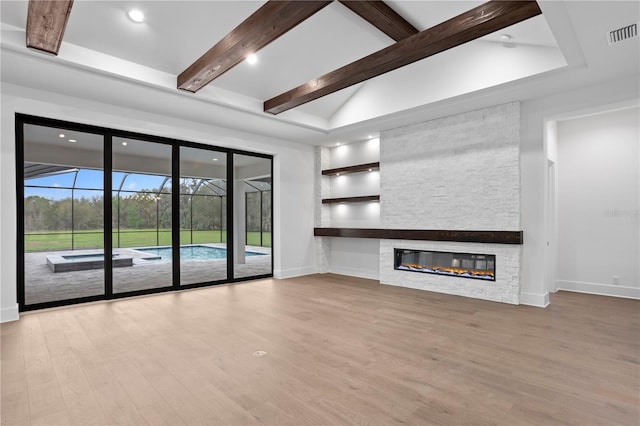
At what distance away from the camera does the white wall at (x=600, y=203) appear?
5125 mm

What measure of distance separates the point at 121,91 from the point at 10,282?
8.82ft

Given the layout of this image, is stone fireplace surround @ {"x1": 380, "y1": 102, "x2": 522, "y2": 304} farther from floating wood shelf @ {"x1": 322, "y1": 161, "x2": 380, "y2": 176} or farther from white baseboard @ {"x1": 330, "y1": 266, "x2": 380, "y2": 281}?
white baseboard @ {"x1": 330, "y1": 266, "x2": 380, "y2": 281}

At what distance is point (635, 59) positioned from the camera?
11.8 ft

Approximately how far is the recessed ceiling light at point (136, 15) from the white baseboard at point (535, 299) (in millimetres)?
5929

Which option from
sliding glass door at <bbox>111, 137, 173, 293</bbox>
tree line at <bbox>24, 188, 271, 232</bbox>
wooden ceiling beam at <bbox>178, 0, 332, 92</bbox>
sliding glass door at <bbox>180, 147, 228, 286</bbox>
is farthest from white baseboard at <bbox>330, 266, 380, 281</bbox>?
wooden ceiling beam at <bbox>178, 0, 332, 92</bbox>

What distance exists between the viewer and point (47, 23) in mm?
2982

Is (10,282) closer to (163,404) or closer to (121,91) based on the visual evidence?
(121,91)

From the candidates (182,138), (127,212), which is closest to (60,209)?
(127,212)

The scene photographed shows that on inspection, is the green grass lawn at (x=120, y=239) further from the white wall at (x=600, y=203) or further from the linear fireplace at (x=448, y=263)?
the white wall at (x=600, y=203)

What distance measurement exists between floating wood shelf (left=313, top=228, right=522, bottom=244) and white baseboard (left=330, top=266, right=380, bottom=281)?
33.3 inches

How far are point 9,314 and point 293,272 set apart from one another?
4.42 metres

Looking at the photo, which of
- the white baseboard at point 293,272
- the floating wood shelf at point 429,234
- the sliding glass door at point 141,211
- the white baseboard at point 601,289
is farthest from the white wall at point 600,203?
the sliding glass door at point 141,211

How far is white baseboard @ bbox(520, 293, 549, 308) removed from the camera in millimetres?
4688

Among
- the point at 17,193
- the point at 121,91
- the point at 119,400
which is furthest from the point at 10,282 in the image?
the point at 119,400
